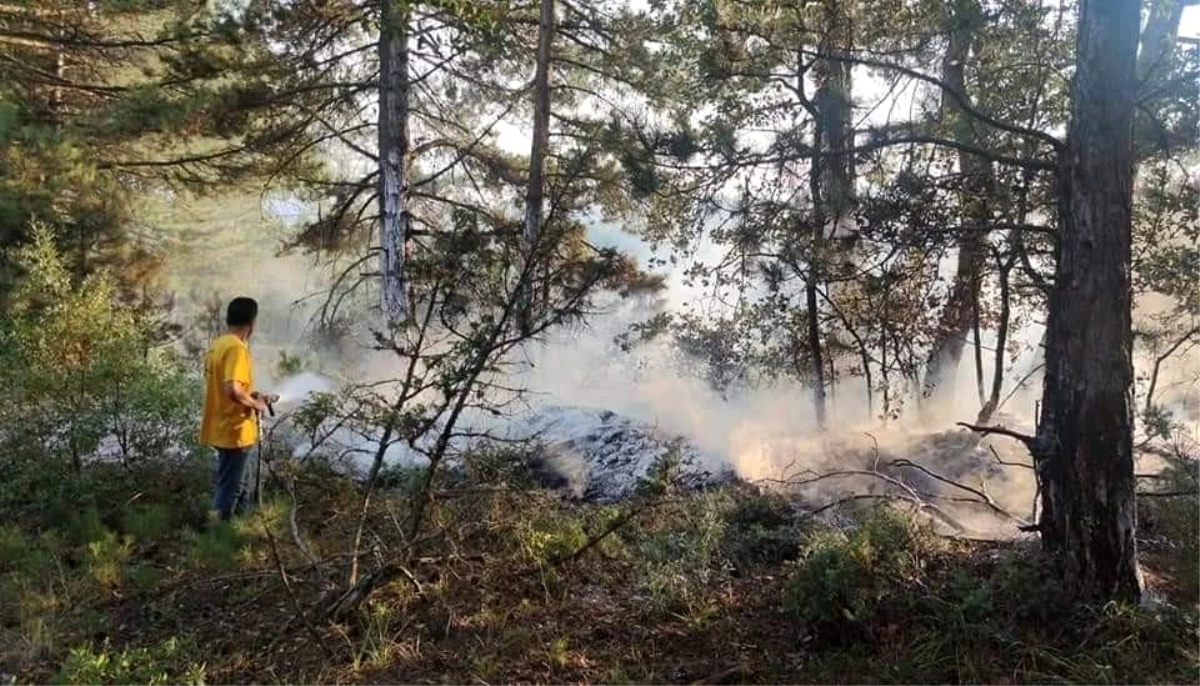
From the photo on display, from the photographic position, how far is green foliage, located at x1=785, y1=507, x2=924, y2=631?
3.77m

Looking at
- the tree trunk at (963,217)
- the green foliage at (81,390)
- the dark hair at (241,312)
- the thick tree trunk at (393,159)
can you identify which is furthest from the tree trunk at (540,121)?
the dark hair at (241,312)

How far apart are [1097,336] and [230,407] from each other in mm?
5530

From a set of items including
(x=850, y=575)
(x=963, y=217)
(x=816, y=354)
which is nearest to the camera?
(x=850, y=575)

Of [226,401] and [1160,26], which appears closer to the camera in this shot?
[226,401]

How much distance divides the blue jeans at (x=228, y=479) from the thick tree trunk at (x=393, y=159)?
6911mm

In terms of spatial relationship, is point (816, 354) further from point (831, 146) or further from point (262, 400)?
point (262, 400)

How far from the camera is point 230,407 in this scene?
18.2ft

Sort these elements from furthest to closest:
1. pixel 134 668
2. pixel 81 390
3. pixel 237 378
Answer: pixel 81 390, pixel 237 378, pixel 134 668

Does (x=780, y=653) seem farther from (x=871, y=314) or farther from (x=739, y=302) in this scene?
(x=739, y=302)

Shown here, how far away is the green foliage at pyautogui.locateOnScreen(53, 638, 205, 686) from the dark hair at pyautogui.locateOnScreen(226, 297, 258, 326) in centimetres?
249

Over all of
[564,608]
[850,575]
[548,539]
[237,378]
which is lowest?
[564,608]

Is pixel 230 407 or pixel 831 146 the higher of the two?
pixel 831 146

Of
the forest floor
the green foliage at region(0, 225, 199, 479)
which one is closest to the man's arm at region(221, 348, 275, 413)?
the forest floor

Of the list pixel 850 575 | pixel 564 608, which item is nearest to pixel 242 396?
pixel 564 608
